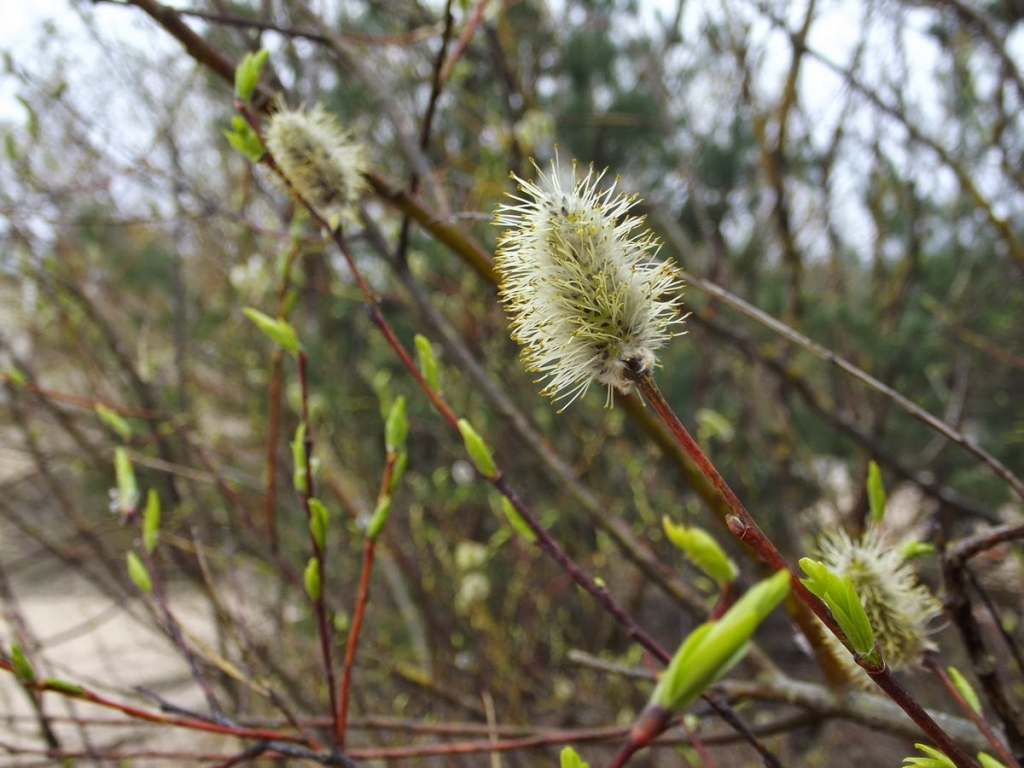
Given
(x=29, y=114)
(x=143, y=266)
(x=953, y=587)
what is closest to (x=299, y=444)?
(x=953, y=587)

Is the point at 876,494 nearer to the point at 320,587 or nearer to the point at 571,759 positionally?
the point at 571,759

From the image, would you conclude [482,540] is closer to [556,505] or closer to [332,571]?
[556,505]

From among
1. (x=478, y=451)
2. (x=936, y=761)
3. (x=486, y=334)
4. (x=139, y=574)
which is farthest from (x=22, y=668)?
(x=486, y=334)

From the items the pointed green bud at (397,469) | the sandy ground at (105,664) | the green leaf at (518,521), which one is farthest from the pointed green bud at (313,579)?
the sandy ground at (105,664)

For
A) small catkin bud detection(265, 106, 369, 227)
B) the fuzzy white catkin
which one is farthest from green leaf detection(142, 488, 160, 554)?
the fuzzy white catkin

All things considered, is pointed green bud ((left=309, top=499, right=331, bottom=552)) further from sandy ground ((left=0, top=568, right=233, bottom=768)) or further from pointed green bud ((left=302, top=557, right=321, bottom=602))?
sandy ground ((left=0, top=568, right=233, bottom=768))

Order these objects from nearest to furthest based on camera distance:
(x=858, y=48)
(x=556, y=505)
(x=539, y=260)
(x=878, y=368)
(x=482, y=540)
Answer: (x=539, y=260) → (x=858, y=48) → (x=556, y=505) → (x=878, y=368) → (x=482, y=540)
